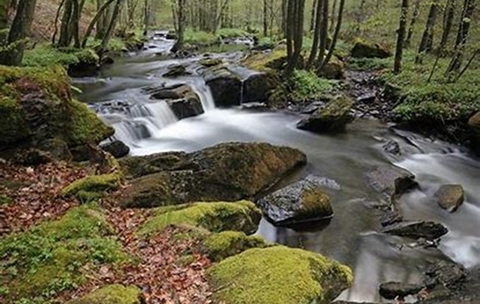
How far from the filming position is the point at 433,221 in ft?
33.2

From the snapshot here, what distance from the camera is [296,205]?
9.65 meters

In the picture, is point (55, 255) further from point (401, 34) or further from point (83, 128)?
point (401, 34)

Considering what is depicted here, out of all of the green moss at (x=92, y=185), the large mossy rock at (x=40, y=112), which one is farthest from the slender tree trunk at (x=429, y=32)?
the green moss at (x=92, y=185)

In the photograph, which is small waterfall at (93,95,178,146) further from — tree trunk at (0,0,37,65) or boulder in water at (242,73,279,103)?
boulder in water at (242,73,279,103)

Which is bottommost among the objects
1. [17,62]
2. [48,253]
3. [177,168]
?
[177,168]

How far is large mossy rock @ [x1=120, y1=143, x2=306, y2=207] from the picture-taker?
Result: 840cm

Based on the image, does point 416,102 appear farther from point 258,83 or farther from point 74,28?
point 74,28

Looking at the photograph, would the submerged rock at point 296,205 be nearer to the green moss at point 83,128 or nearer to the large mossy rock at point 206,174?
the large mossy rock at point 206,174

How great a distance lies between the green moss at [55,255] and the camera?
16.6 feet

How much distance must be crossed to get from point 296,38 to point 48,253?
16277 millimetres

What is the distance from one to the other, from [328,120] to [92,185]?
32.2ft

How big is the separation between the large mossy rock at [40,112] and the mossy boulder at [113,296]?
5075 mm

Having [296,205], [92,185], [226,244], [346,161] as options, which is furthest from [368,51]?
[226,244]

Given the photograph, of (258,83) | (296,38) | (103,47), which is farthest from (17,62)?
(103,47)
